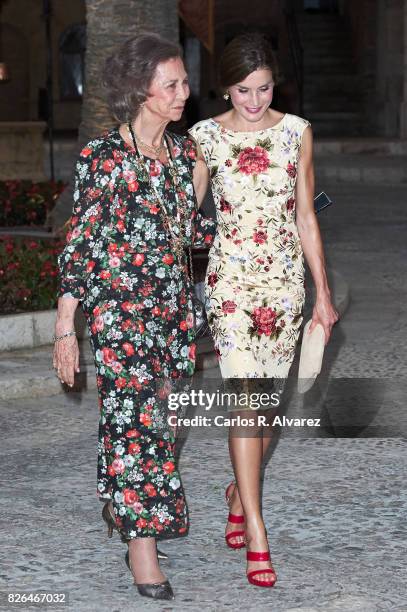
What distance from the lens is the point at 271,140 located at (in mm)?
5258

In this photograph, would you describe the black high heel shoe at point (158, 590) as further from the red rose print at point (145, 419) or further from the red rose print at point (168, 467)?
the red rose print at point (145, 419)

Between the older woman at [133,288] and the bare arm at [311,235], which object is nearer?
the older woman at [133,288]

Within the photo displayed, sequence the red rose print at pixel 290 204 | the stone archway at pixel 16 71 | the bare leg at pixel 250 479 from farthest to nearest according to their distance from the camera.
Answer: the stone archway at pixel 16 71, the red rose print at pixel 290 204, the bare leg at pixel 250 479

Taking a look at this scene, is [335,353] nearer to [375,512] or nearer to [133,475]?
[375,512]

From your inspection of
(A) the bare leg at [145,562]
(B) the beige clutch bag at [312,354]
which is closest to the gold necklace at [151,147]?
(B) the beige clutch bag at [312,354]

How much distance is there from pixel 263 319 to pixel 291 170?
0.54m

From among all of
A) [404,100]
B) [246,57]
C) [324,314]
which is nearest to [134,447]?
[324,314]

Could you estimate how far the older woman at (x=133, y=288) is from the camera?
16.2ft

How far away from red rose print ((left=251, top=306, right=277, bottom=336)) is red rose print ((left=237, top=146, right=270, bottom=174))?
487mm

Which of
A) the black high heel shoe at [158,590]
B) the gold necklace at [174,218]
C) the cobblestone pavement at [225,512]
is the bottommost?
the cobblestone pavement at [225,512]

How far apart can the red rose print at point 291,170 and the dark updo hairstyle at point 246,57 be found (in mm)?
332

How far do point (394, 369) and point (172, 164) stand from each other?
443 centimetres

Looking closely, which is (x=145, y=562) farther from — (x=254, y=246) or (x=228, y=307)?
(x=254, y=246)

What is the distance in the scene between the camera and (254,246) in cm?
522
